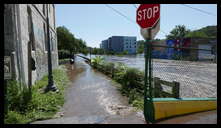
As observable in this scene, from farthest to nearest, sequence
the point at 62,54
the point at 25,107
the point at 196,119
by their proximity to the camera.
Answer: the point at 62,54
the point at 25,107
the point at 196,119

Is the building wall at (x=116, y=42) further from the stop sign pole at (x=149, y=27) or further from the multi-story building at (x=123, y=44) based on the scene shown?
the stop sign pole at (x=149, y=27)

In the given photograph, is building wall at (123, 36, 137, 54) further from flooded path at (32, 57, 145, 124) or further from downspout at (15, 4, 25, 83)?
downspout at (15, 4, 25, 83)

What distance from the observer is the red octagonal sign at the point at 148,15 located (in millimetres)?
3562

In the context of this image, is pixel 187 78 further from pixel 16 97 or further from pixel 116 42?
pixel 116 42

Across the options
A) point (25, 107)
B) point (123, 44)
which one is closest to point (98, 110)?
point (25, 107)

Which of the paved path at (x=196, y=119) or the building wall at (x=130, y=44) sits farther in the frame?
the building wall at (x=130, y=44)

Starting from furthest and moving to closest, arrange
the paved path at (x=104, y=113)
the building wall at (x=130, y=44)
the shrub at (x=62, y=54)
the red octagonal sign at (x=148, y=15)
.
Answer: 1. the building wall at (x=130, y=44)
2. the shrub at (x=62, y=54)
3. the paved path at (x=104, y=113)
4. the red octagonal sign at (x=148, y=15)

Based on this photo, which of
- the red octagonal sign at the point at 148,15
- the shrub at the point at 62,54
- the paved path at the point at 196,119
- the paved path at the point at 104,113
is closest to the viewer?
the red octagonal sign at the point at 148,15

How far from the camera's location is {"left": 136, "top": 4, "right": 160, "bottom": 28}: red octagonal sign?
3562mm

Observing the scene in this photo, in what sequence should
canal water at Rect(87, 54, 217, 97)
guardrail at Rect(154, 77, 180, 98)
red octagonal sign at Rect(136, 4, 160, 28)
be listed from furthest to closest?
1. canal water at Rect(87, 54, 217, 97)
2. guardrail at Rect(154, 77, 180, 98)
3. red octagonal sign at Rect(136, 4, 160, 28)

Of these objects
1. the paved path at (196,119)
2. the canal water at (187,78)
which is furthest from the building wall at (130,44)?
the paved path at (196,119)

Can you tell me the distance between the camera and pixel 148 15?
3773 millimetres

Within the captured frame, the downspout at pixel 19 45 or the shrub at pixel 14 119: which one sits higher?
the downspout at pixel 19 45

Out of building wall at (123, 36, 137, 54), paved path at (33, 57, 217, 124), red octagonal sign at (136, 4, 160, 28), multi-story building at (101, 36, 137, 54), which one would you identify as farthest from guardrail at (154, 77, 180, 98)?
multi-story building at (101, 36, 137, 54)
